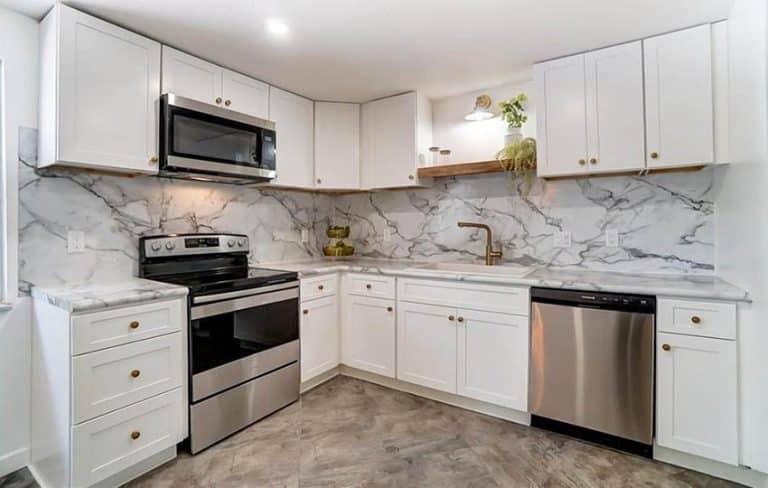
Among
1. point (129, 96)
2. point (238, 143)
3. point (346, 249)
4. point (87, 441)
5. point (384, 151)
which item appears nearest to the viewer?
point (87, 441)

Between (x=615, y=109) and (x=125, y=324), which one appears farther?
(x=615, y=109)

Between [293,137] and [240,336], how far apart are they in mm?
1564

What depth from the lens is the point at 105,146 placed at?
6.40ft

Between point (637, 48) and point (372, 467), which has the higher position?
point (637, 48)

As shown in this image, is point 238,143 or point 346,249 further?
point 346,249

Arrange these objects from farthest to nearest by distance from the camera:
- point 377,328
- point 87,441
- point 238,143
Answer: point 377,328
point 238,143
point 87,441

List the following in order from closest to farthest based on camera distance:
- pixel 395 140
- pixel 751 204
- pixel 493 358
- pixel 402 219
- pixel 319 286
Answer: pixel 751 204, pixel 493 358, pixel 319 286, pixel 395 140, pixel 402 219

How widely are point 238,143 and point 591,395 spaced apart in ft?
8.29

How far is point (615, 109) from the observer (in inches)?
Answer: 88.9

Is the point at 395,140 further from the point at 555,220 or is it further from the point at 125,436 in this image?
the point at 125,436

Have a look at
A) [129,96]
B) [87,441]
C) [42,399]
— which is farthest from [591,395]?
[129,96]

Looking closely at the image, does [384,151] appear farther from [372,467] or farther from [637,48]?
[372,467]

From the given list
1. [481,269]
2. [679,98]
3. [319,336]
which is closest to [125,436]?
[319,336]

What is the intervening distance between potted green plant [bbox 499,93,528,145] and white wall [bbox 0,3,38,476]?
273 cm
